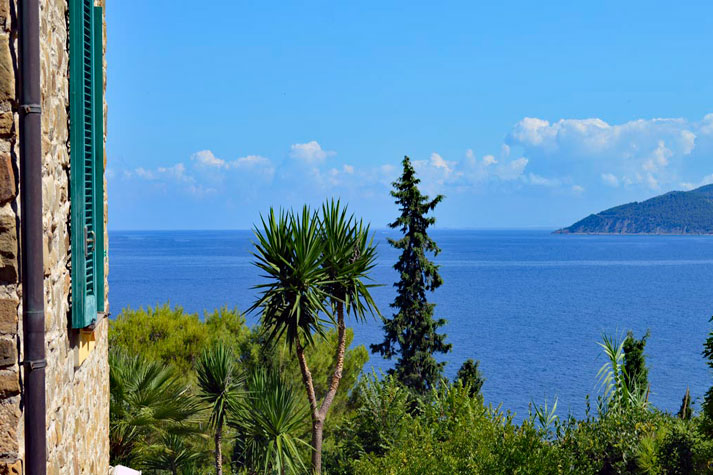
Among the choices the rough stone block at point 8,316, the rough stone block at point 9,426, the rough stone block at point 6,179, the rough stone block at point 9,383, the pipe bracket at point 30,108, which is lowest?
the rough stone block at point 9,426

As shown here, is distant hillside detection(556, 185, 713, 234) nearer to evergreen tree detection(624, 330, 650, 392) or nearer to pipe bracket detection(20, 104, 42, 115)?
evergreen tree detection(624, 330, 650, 392)

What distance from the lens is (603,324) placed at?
70.7 metres

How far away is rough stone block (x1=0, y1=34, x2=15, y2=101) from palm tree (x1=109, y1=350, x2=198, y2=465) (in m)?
6.94

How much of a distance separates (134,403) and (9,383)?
700 centimetres

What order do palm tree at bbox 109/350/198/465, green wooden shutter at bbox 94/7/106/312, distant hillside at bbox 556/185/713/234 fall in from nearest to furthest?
green wooden shutter at bbox 94/7/106/312 < palm tree at bbox 109/350/198/465 < distant hillside at bbox 556/185/713/234

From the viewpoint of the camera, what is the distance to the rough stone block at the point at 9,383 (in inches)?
105

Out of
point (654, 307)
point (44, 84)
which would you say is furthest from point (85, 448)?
point (654, 307)

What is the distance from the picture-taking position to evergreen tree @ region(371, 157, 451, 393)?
23.1 metres

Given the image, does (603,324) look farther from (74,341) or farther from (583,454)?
(74,341)

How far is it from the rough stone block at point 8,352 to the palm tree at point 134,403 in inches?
259

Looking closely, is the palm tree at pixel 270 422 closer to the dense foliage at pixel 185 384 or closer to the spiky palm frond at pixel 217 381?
the dense foliage at pixel 185 384

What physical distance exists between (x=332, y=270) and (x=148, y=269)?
113 m

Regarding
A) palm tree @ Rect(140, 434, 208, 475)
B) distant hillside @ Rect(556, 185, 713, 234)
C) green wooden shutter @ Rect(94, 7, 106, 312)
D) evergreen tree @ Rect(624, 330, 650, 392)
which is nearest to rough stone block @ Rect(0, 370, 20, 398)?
green wooden shutter @ Rect(94, 7, 106, 312)

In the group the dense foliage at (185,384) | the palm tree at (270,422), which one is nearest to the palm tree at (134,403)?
the dense foliage at (185,384)
